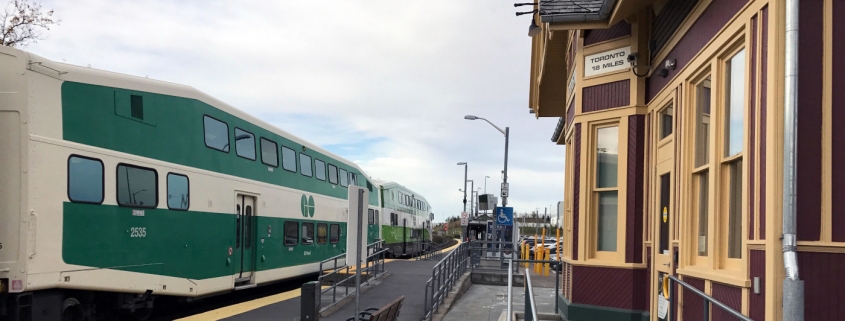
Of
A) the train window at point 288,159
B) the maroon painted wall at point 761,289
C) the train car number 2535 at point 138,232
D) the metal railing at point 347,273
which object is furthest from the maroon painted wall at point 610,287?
the train window at point 288,159

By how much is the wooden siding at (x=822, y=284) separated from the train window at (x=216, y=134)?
1050 cm

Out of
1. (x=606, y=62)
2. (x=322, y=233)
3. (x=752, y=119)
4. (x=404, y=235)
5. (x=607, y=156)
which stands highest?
(x=606, y=62)

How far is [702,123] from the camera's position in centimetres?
719

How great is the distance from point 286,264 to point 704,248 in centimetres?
1177

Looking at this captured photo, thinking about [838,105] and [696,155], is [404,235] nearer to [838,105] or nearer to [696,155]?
[696,155]

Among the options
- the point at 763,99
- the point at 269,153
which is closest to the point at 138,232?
the point at 269,153

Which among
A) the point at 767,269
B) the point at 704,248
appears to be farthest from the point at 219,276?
the point at 767,269

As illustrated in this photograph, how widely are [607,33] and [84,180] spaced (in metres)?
7.44

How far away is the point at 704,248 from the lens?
23.1 ft

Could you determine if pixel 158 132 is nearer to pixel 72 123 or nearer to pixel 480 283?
pixel 72 123

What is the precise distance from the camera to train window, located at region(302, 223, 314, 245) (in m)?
18.5

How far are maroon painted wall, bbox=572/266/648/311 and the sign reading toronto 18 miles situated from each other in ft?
8.78

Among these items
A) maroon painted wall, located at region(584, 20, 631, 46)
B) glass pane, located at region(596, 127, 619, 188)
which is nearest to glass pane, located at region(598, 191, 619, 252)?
glass pane, located at region(596, 127, 619, 188)

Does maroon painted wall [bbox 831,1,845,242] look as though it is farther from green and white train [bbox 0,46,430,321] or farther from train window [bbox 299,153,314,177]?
train window [bbox 299,153,314,177]
